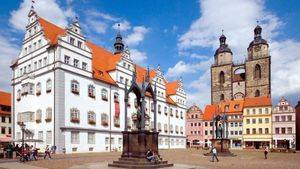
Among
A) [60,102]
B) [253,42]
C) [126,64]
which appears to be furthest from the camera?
[253,42]

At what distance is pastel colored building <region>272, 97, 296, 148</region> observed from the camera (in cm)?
7894

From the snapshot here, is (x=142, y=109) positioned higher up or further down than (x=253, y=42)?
further down

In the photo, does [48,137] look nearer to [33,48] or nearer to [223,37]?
[33,48]

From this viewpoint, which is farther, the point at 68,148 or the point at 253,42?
the point at 253,42

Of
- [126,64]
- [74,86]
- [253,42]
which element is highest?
[253,42]

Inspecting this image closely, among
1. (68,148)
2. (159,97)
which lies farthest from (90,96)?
(159,97)

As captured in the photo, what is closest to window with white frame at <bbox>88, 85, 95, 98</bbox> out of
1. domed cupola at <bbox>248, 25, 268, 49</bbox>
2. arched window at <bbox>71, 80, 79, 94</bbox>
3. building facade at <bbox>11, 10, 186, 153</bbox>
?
building facade at <bbox>11, 10, 186, 153</bbox>

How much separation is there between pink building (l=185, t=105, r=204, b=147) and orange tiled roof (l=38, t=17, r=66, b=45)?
57.7 meters

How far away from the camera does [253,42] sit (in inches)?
4203

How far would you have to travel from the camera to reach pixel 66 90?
1678 inches

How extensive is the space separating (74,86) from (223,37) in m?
79.2

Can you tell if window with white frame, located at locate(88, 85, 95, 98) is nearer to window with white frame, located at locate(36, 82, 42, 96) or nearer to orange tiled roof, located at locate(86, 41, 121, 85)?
orange tiled roof, located at locate(86, 41, 121, 85)

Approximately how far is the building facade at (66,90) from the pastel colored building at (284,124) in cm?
4276

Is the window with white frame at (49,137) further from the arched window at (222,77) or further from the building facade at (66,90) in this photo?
the arched window at (222,77)
